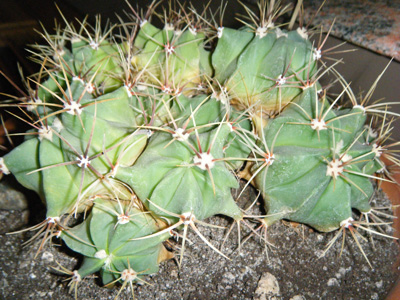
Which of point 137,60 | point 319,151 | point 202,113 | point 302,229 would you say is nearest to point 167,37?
point 137,60

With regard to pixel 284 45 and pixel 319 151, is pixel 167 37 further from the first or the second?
pixel 319 151

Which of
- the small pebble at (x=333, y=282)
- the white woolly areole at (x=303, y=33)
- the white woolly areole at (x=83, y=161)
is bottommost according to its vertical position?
the small pebble at (x=333, y=282)

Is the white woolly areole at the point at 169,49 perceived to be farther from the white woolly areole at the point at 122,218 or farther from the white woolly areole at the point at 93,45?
the white woolly areole at the point at 122,218

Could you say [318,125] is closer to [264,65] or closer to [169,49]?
[264,65]

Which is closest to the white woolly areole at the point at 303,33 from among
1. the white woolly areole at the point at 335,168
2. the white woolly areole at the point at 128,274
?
the white woolly areole at the point at 335,168

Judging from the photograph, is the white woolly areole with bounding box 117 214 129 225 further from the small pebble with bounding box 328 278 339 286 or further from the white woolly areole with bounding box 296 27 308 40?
the white woolly areole with bounding box 296 27 308 40
